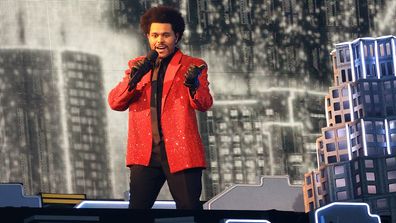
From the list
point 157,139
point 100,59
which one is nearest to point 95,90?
point 100,59

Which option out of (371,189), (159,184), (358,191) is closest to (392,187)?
(371,189)

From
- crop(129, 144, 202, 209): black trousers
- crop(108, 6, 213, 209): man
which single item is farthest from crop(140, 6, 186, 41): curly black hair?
crop(129, 144, 202, 209): black trousers

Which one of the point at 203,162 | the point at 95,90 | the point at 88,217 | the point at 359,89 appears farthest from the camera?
the point at 95,90

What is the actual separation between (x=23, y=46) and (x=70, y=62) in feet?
2.11

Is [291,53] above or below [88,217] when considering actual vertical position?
above

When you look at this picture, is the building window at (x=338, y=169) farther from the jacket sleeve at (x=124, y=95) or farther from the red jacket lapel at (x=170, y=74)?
the jacket sleeve at (x=124, y=95)

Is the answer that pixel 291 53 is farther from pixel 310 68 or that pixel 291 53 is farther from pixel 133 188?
pixel 133 188

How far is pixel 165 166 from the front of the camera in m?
9.02

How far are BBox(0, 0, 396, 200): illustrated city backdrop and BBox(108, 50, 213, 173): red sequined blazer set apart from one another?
A: 616 centimetres

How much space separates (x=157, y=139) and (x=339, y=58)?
3774mm

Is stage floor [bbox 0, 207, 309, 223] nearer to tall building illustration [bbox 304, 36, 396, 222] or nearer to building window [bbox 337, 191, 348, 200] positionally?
tall building illustration [bbox 304, 36, 396, 222]

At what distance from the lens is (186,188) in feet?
29.3

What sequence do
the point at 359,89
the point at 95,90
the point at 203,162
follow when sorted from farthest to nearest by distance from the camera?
the point at 95,90 < the point at 359,89 < the point at 203,162

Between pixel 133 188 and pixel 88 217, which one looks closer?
pixel 88 217
